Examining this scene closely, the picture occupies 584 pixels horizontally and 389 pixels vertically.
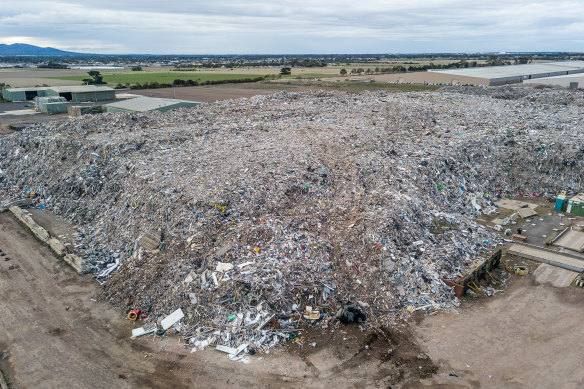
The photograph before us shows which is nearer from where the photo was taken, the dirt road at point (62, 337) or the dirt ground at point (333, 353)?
the dirt ground at point (333, 353)

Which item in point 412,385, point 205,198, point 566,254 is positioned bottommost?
point 412,385

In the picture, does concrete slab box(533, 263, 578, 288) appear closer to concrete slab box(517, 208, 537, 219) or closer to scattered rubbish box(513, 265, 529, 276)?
scattered rubbish box(513, 265, 529, 276)

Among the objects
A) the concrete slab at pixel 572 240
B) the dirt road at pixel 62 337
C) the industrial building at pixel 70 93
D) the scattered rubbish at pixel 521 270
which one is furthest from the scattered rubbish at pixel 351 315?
the industrial building at pixel 70 93

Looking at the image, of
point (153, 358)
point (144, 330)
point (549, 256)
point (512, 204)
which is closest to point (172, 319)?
point (144, 330)

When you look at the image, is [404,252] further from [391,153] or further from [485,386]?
[391,153]

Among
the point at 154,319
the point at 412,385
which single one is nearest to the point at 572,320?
the point at 412,385

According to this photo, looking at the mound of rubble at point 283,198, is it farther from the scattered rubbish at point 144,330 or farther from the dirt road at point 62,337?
the dirt road at point 62,337


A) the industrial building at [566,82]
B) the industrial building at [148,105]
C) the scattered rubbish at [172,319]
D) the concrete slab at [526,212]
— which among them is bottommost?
the scattered rubbish at [172,319]
